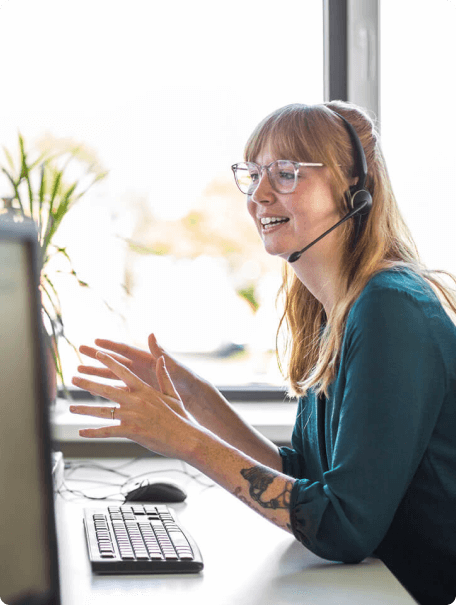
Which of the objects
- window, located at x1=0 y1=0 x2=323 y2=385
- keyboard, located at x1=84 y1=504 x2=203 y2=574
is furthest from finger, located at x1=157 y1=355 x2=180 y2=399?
window, located at x1=0 y1=0 x2=323 y2=385

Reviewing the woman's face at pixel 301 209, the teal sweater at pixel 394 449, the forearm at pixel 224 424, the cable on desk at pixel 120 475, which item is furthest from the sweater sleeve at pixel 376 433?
the cable on desk at pixel 120 475

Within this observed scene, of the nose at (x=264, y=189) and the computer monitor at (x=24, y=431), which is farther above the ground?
the nose at (x=264, y=189)

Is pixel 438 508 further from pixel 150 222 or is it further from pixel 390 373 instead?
pixel 150 222

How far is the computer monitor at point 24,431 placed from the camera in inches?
17.4

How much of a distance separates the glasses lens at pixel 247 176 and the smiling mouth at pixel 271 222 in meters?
0.07

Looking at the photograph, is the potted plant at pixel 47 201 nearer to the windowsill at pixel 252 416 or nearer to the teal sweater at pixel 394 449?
the windowsill at pixel 252 416

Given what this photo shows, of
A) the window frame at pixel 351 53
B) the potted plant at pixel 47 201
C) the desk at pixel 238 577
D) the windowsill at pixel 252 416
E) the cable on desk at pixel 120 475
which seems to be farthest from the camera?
the window frame at pixel 351 53

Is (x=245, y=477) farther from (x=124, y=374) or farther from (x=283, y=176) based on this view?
(x=283, y=176)

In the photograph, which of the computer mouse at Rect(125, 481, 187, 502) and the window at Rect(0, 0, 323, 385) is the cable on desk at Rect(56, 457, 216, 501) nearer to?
the computer mouse at Rect(125, 481, 187, 502)

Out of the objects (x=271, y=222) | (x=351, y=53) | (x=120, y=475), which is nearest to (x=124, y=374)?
(x=271, y=222)

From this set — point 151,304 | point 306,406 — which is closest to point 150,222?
point 151,304

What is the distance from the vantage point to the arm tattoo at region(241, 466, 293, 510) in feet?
3.22

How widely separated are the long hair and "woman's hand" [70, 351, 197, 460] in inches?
12.0

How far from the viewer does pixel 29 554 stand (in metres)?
0.47
